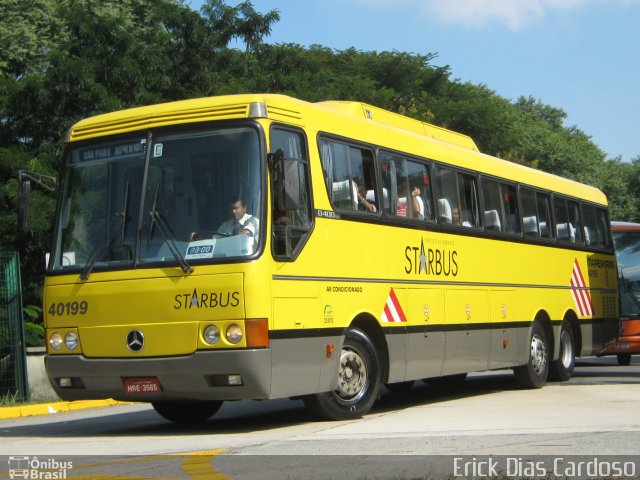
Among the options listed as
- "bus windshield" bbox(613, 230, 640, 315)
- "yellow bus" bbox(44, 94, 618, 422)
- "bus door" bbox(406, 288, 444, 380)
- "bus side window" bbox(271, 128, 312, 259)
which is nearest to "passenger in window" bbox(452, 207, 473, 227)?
"yellow bus" bbox(44, 94, 618, 422)

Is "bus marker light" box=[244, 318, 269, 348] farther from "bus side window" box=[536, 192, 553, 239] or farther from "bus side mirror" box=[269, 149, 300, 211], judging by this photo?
"bus side window" box=[536, 192, 553, 239]

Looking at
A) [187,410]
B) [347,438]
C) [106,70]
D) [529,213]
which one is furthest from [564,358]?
[106,70]

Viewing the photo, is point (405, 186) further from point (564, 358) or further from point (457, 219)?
point (564, 358)

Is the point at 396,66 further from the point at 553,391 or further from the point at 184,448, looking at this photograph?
the point at 184,448

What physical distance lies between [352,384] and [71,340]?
3.11 meters

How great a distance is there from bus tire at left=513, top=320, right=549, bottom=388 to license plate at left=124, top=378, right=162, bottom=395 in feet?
25.3

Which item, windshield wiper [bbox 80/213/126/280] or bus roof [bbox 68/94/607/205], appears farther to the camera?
windshield wiper [bbox 80/213/126/280]

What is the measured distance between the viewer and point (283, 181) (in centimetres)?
1112

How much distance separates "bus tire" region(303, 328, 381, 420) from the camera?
12.0 metres

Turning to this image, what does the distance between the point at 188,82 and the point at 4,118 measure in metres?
5.65

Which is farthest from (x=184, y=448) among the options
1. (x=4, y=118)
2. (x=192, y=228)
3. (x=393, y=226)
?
(x=4, y=118)

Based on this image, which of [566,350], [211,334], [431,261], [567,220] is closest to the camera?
[211,334]

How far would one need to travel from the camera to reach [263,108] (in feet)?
37.1

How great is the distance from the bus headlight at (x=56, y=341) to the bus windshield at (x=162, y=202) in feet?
2.34
